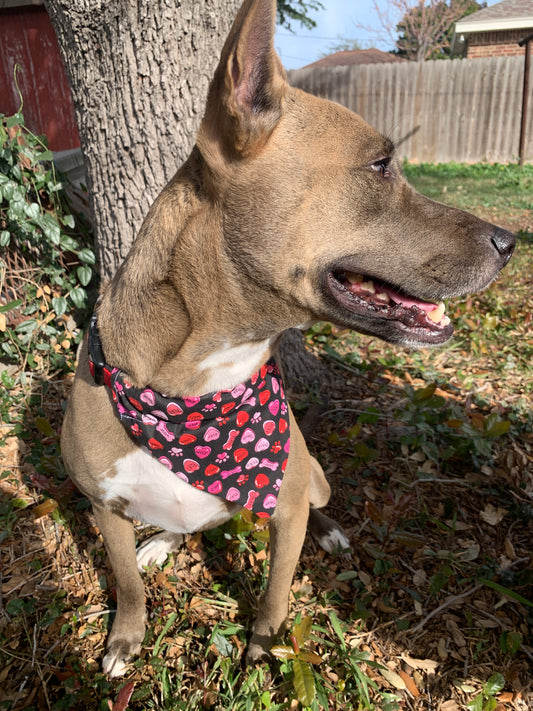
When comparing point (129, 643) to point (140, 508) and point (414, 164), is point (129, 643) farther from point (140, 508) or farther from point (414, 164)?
point (414, 164)

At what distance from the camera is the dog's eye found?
6.38 feet

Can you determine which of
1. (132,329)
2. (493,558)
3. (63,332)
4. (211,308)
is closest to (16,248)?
(63,332)

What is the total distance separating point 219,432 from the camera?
84.1 inches

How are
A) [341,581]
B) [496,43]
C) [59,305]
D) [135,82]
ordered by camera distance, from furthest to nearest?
[496,43], [59,305], [135,82], [341,581]

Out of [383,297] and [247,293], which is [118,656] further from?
[383,297]

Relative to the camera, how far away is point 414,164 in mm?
15055

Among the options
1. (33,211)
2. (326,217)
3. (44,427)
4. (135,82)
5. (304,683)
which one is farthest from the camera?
(33,211)

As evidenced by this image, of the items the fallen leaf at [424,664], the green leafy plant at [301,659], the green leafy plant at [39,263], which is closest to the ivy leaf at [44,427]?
the green leafy plant at [39,263]

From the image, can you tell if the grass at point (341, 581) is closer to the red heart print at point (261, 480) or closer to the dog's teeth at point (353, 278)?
the red heart print at point (261, 480)

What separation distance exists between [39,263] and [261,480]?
2584 millimetres

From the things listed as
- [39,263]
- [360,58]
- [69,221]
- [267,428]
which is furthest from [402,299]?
[360,58]

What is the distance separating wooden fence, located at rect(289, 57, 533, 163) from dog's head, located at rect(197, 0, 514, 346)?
1318 centimetres

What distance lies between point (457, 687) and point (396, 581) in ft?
1.79

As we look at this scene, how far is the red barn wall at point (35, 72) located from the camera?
6.07 metres
